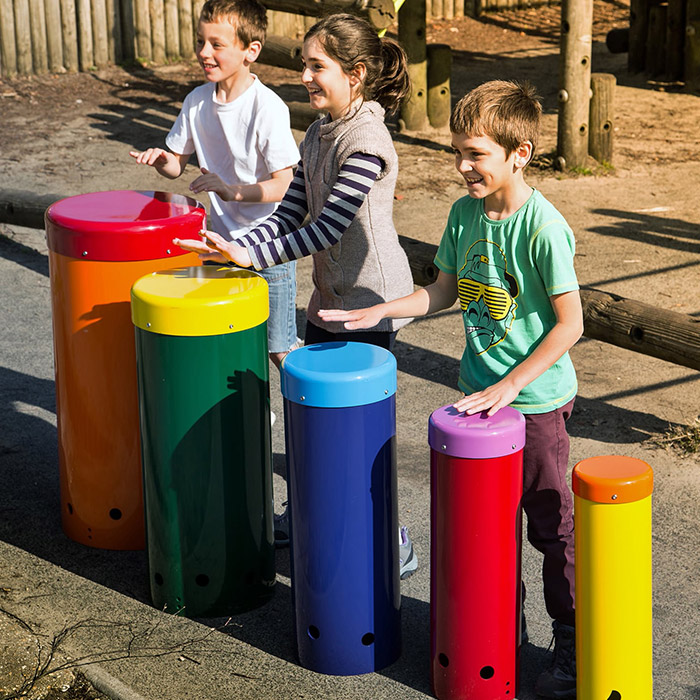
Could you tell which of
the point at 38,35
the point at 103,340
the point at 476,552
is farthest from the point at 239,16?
the point at 38,35

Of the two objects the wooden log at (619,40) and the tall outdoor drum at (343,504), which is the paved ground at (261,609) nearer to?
the tall outdoor drum at (343,504)

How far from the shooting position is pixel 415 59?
410 inches

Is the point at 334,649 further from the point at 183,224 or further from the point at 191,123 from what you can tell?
the point at 191,123

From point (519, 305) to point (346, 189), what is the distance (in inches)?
26.6

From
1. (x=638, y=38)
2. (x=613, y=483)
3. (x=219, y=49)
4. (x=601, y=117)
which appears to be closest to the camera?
(x=613, y=483)

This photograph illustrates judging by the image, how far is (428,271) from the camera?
5.39m

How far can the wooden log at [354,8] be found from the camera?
339 inches

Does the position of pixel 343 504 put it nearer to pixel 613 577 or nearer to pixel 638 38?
pixel 613 577

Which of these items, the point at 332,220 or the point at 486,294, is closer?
the point at 486,294

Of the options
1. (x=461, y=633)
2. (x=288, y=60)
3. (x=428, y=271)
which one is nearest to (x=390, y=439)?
(x=461, y=633)

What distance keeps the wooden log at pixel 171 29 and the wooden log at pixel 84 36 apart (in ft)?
3.02

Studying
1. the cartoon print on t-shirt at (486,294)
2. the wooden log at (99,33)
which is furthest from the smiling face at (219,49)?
the wooden log at (99,33)

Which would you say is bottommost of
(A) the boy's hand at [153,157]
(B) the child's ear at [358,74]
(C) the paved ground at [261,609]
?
(C) the paved ground at [261,609]

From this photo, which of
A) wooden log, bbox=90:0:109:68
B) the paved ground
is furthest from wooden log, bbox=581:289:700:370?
wooden log, bbox=90:0:109:68
